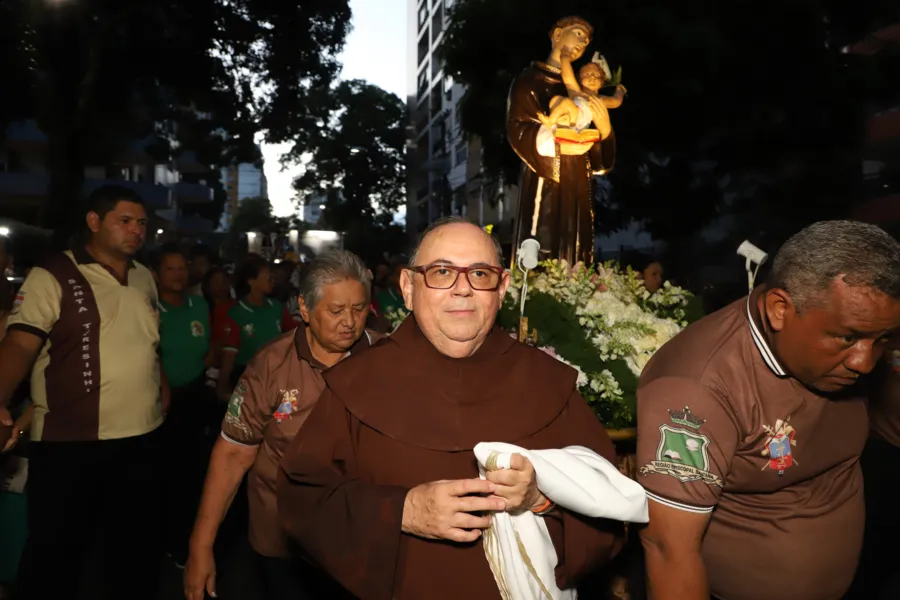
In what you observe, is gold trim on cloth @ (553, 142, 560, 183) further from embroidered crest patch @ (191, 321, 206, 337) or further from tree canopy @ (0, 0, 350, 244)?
tree canopy @ (0, 0, 350, 244)

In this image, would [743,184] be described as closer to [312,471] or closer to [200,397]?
[200,397]

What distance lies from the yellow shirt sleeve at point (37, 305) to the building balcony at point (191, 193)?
57.5 m

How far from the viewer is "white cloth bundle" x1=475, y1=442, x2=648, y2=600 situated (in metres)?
2.16

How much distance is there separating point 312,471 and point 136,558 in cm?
315

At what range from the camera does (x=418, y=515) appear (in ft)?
7.46

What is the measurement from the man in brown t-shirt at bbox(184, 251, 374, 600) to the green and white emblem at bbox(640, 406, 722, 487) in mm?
1652

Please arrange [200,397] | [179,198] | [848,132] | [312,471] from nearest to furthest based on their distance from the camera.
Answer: [312,471] → [200,397] → [848,132] → [179,198]

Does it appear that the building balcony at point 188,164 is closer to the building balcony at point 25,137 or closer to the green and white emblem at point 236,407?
the building balcony at point 25,137

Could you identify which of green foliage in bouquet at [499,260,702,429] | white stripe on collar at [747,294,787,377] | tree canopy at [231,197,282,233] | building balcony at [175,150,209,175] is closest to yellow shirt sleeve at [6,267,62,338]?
green foliage in bouquet at [499,260,702,429]

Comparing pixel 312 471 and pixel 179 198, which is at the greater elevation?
pixel 179 198

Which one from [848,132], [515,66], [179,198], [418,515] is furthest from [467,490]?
[179,198]

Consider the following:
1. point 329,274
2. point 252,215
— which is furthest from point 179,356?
point 252,215

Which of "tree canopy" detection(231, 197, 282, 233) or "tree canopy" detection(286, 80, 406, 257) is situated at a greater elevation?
"tree canopy" detection(231, 197, 282, 233)

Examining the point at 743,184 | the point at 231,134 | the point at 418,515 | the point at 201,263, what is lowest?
the point at 418,515
